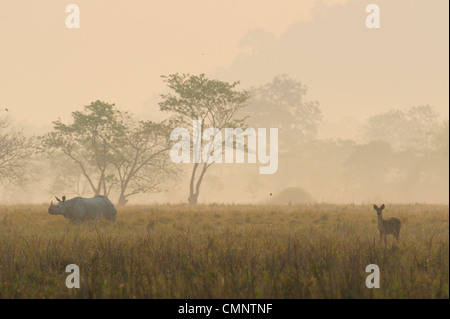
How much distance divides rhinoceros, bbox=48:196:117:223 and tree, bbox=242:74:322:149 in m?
67.7

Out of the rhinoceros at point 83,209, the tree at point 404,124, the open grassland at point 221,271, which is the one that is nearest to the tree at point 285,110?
the tree at point 404,124

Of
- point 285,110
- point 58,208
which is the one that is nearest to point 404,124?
point 285,110

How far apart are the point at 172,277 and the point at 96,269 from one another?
129cm

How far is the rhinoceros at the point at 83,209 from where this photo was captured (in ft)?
56.9

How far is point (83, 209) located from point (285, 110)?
73526mm

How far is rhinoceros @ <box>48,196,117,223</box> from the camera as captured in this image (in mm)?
17344

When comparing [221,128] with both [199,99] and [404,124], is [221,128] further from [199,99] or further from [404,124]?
[404,124]

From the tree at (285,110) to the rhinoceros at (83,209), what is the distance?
67.7m

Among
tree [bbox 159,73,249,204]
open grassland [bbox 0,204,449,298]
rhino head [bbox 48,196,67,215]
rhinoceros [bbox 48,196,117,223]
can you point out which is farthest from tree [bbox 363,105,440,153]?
Answer: open grassland [bbox 0,204,449,298]

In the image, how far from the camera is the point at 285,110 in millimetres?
88250
